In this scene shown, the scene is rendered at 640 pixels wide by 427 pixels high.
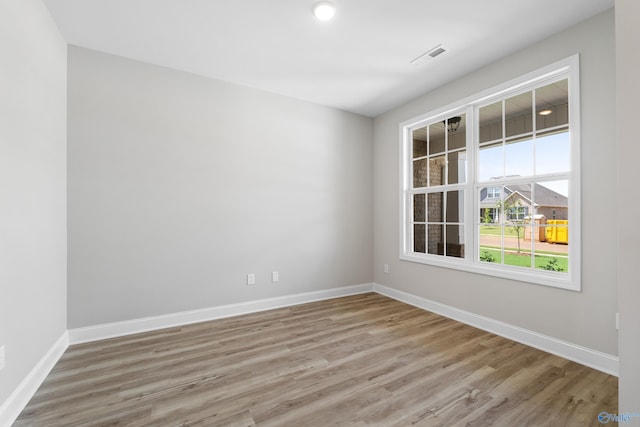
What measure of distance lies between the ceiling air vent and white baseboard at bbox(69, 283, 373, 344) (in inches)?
120

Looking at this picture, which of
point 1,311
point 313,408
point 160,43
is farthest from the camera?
point 160,43

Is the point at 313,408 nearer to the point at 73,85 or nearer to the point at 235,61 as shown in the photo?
the point at 235,61

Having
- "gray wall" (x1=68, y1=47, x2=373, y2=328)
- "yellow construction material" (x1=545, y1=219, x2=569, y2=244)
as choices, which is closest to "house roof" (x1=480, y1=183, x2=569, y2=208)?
"yellow construction material" (x1=545, y1=219, x2=569, y2=244)

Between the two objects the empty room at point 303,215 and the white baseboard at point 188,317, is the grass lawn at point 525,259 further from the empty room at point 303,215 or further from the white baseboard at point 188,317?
the white baseboard at point 188,317

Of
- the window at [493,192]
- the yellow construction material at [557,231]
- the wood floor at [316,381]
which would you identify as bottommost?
the wood floor at [316,381]

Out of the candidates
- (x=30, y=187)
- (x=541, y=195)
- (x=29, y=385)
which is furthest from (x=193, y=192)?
(x=541, y=195)

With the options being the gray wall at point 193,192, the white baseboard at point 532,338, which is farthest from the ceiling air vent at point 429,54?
the white baseboard at point 532,338

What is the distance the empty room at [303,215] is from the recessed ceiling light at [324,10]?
0.02 m

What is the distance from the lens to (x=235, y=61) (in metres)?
2.91

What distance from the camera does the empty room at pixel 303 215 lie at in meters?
1.72

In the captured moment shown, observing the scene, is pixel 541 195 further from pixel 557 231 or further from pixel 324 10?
pixel 324 10

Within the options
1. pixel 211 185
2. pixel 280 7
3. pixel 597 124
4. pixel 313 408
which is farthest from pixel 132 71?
pixel 597 124

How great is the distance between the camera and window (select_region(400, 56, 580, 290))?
8.14ft

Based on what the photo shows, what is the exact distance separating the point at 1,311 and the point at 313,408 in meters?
1.84
